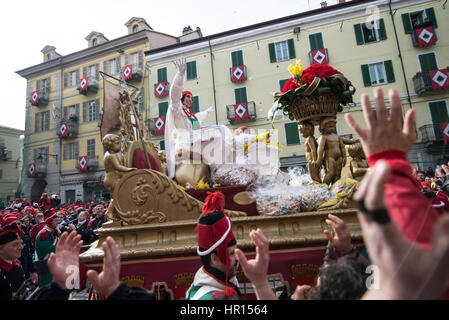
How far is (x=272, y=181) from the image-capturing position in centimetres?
328

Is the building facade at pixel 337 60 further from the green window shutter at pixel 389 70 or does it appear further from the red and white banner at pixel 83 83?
the red and white banner at pixel 83 83

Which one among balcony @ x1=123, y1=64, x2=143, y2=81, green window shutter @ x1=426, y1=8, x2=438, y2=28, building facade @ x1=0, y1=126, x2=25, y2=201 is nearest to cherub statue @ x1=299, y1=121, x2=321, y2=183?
green window shutter @ x1=426, y1=8, x2=438, y2=28

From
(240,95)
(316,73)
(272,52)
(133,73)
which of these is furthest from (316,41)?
(316,73)

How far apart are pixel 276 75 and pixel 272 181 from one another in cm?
1530

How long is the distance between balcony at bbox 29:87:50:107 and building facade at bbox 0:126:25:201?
846 centimetres

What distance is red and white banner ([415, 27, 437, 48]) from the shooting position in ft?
49.6

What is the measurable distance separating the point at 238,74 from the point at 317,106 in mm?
15195

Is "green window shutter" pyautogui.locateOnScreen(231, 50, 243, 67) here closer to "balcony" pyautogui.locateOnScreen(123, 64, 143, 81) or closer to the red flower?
"balcony" pyautogui.locateOnScreen(123, 64, 143, 81)

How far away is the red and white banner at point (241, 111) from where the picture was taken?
1738 centimetres

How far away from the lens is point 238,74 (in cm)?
1762

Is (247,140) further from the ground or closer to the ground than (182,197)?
further from the ground
